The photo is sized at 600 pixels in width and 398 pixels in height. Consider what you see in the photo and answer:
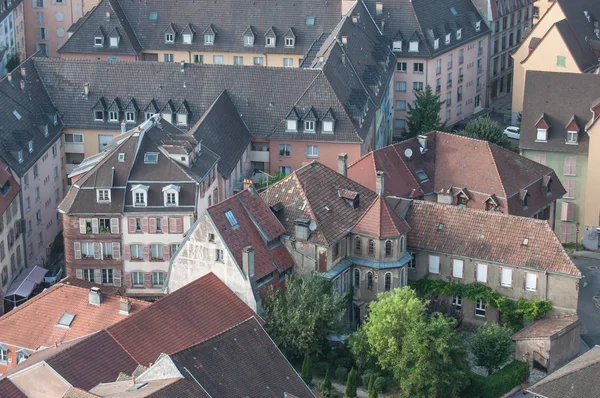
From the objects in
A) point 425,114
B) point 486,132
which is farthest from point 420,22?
point 486,132

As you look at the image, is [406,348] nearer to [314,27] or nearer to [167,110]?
[167,110]

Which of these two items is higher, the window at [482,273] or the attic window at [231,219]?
the attic window at [231,219]

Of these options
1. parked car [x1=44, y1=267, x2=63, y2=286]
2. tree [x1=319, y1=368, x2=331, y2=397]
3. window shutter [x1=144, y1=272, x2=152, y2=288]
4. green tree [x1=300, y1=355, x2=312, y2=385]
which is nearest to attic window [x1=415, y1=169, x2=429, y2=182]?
window shutter [x1=144, y1=272, x2=152, y2=288]

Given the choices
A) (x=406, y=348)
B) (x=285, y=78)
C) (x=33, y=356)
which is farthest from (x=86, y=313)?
(x=285, y=78)

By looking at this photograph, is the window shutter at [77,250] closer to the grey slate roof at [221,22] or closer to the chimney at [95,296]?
the chimney at [95,296]

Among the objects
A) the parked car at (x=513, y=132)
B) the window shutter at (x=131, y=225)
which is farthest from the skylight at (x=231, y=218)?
the parked car at (x=513, y=132)

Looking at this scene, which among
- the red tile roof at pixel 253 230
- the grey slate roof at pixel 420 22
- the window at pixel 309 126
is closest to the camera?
the red tile roof at pixel 253 230

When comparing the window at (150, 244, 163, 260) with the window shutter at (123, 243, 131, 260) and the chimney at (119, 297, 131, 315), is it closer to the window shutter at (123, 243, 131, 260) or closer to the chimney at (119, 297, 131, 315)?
the window shutter at (123, 243, 131, 260)

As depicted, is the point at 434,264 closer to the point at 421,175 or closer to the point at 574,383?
the point at 421,175
